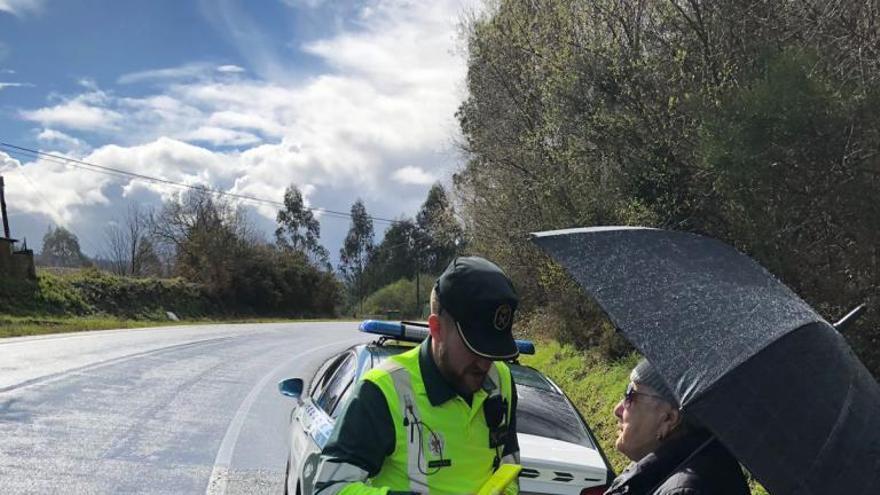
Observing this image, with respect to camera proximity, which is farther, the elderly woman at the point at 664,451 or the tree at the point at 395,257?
the tree at the point at 395,257

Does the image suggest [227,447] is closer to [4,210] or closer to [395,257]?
[4,210]

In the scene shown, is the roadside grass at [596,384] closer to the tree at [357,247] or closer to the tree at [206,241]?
the tree at [206,241]

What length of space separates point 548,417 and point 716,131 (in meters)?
4.11

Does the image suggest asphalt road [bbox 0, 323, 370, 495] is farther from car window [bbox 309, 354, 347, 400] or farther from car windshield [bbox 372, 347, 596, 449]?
car windshield [bbox 372, 347, 596, 449]

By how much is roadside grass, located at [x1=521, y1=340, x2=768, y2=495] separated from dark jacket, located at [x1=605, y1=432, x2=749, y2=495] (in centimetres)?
516

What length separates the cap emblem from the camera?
2.14 meters

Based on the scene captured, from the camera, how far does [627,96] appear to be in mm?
10414

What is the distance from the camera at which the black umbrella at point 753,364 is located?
1.96 metres

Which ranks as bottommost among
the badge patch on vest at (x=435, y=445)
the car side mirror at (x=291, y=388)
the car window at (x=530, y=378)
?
the car side mirror at (x=291, y=388)

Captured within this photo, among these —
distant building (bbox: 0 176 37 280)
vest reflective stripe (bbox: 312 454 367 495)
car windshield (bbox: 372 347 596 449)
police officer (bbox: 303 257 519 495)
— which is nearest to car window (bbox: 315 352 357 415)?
car windshield (bbox: 372 347 596 449)

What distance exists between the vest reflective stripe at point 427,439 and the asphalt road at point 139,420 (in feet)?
16.3

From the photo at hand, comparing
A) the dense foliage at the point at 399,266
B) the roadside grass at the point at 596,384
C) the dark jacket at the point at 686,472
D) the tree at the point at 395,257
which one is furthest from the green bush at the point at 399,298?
the dark jacket at the point at 686,472

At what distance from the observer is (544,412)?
5.21m

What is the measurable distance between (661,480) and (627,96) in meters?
8.74
